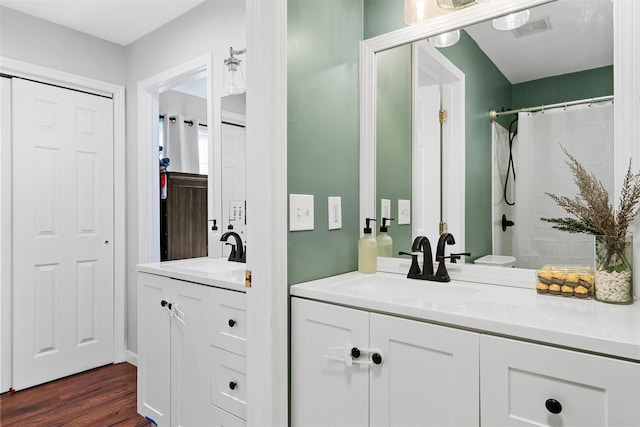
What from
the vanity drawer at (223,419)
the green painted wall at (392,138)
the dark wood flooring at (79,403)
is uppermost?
the green painted wall at (392,138)

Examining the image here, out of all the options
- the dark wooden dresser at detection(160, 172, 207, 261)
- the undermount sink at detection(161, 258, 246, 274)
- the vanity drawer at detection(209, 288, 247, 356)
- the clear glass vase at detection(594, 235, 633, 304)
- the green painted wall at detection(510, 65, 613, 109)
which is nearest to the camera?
the clear glass vase at detection(594, 235, 633, 304)

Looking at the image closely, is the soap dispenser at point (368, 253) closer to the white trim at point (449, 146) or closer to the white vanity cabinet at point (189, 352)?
the white trim at point (449, 146)

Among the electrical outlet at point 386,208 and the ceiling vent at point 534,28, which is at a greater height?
the ceiling vent at point 534,28

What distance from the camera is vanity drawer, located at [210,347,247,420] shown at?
151cm

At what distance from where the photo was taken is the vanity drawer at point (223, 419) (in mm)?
1521

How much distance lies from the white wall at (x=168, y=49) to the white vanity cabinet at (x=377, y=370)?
1785mm

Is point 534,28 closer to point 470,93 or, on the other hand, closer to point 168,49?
point 470,93

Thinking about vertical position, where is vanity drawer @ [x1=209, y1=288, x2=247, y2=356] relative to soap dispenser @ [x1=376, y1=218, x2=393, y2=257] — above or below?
below

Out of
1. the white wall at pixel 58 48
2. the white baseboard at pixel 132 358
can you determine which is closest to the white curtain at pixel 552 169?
the white baseboard at pixel 132 358

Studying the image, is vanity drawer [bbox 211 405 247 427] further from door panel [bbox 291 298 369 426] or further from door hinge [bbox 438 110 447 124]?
door hinge [bbox 438 110 447 124]

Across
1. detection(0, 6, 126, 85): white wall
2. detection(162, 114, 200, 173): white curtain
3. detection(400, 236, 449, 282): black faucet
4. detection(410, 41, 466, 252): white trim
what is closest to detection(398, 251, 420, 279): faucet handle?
detection(400, 236, 449, 282): black faucet

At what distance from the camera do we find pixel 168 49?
2.73 m

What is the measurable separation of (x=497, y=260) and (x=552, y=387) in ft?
1.96

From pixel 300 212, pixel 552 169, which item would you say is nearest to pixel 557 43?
pixel 552 169
